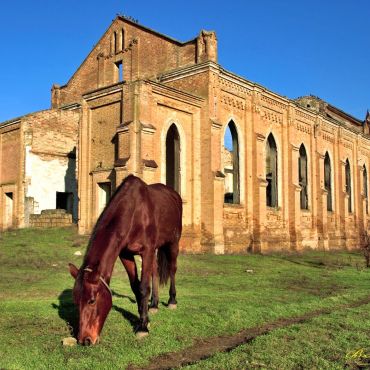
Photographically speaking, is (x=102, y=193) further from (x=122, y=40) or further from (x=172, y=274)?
(x=172, y=274)

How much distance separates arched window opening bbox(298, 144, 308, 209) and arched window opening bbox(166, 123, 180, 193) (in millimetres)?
10582

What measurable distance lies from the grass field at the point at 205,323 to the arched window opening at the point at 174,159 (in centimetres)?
952

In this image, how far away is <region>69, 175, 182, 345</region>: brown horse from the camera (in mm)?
5559

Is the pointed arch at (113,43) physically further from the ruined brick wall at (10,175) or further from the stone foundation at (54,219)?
the stone foundation at (54,219)

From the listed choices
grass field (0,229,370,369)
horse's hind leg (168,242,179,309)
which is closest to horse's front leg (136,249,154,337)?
grass field (0,229,370,369)

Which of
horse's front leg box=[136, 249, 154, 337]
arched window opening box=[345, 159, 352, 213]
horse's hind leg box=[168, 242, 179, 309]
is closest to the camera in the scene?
horse's front leg box=[136, 249, 154, 337]

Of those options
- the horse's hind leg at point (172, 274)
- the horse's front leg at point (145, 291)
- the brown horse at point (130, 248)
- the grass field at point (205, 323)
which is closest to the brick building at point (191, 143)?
the grass field at point (205, 323)

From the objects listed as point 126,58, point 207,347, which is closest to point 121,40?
point 126,58

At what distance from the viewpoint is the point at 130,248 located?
673cm

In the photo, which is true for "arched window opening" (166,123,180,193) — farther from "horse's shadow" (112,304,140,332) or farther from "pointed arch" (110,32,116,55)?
"horse's shadow" (112,304,140,332)

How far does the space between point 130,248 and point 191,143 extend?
17.3 meters

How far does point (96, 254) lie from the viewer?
5.88 m

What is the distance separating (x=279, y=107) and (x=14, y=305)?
23492mm

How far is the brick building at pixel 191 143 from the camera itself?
2242 cm
